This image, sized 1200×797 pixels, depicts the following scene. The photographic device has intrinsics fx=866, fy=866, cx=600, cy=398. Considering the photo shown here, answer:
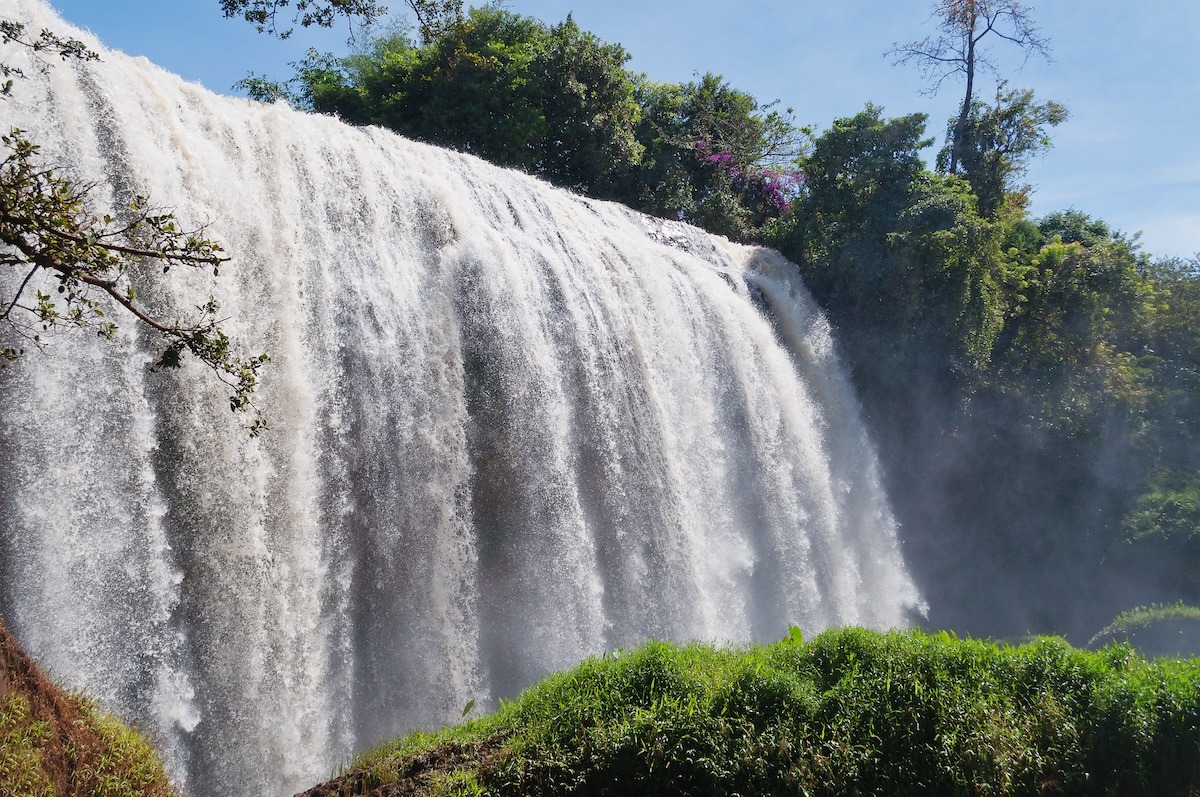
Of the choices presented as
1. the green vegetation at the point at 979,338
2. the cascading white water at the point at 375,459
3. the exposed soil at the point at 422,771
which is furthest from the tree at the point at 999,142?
the exposed soil at the point at 422,771

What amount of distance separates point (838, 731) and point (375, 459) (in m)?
5.81

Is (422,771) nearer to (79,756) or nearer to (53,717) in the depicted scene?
(79,756)

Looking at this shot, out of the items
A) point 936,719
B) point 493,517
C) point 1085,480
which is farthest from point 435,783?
point 1085,480

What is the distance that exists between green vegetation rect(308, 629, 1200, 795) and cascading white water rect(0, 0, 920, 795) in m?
2.24

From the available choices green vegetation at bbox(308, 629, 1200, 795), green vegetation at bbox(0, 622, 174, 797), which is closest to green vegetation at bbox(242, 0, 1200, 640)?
green vegetation at bbox(308, 629, 1200, 795)

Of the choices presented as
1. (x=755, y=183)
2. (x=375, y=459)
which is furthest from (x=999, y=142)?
(x=375, y=459)

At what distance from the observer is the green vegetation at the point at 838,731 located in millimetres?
6086

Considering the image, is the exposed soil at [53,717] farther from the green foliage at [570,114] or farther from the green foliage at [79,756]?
the green foliage at [570,114]

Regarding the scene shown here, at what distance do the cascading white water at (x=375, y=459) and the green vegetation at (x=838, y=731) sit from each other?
224cm

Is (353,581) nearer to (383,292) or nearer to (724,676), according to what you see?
(383,292)

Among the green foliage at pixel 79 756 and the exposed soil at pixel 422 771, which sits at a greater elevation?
the green foliage at pixel 79 756

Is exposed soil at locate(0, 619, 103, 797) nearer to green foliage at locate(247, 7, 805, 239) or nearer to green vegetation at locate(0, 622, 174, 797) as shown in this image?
green vegetation at locate(0, 622, 174, 797)

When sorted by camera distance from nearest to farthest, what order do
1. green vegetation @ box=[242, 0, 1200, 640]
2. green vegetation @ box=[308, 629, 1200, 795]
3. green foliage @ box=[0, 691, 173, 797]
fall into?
1. green foliage @ box=[0, 691, 173, 797]
2. green vegetation @ box=[308, 629, 1200, 795]
3. green vegetation @ box=[242, 0, 1200, 640]

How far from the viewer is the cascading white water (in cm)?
732
